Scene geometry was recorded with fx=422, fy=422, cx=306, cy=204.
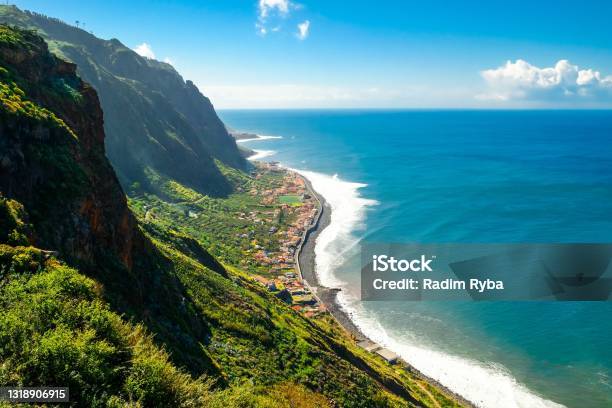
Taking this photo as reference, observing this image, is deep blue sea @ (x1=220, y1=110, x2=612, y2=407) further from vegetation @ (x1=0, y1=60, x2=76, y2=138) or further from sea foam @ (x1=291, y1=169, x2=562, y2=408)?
vegetation @ (x1=0, y1=60, x2=76, y2=138)

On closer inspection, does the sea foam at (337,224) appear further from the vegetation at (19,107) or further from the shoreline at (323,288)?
the vegetation at (19,107)

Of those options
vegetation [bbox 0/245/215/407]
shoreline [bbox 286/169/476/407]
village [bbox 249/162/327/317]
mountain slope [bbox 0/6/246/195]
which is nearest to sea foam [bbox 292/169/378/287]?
shoreline [bbox 286/169/476/407]

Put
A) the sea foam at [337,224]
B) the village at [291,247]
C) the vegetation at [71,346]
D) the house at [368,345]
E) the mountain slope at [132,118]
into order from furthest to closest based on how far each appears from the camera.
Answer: the mountain slope at [132,118] < the sea foam at [337,224] < the village at [291,247] < the house at [368,345] < the vegetation at [71,346]

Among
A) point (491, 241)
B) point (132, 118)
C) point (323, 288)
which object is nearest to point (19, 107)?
point (323, 288)

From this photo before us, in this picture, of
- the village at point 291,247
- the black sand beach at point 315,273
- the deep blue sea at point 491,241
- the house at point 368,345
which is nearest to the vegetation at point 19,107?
the house at point 368,345

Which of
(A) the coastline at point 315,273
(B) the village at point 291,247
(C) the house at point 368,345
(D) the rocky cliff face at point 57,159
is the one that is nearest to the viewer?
(D) the rocky cliff face at point 57,159
